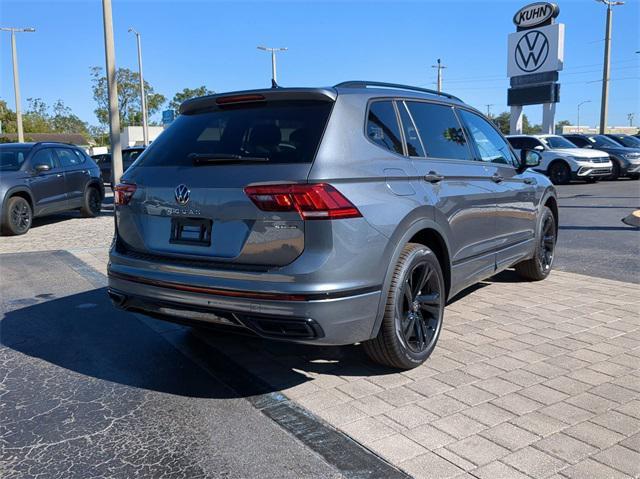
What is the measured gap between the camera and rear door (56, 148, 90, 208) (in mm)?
12344

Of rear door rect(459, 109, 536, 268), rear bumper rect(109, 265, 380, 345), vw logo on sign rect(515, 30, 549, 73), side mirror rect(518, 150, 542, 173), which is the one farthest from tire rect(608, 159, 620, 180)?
rear bumper rect(109, 265, 380, 345)

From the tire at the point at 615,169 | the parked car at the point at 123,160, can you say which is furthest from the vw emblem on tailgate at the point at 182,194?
the tire at the point at 615,169

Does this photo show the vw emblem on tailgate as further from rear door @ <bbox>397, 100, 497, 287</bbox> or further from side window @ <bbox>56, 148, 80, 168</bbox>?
side window @ <bbox>56, 148, 80, 168</bbox>

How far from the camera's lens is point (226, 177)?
3.45 meters

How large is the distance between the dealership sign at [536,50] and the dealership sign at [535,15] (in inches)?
14.5

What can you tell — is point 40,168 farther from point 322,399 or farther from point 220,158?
point 322,399

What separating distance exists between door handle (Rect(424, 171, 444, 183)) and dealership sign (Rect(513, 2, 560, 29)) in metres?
30.7

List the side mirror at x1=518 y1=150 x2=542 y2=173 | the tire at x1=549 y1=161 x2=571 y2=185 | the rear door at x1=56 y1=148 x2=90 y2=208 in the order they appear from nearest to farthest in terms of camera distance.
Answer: the side mirror at x1=518 y1=150 x2=542 y2=173
the rear door at x1=56 y1=148 x2=90 y2=208
the tire at x1=549 y1=161 x2=571 y2=185

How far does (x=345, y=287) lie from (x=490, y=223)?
7.43 feet

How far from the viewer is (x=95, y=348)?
4613 millimetres

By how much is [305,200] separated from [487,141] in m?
2.91

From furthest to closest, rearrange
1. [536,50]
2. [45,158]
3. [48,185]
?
[536,50] → [45,158] → [48,185]

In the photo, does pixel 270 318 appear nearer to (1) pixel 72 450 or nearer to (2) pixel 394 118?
(1) pixel 72 450

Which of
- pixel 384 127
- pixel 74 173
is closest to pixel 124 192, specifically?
pixel 384 127
